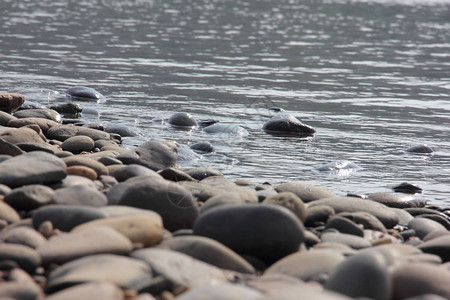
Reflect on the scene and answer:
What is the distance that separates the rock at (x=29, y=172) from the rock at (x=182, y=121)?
209 inches

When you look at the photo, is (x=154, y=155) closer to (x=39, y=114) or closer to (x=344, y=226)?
(x=344, y=226)

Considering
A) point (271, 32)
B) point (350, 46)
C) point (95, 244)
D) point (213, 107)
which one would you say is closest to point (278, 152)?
point (213, 107)

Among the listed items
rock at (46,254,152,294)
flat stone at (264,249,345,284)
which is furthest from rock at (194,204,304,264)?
rock at (46,254,152,294)

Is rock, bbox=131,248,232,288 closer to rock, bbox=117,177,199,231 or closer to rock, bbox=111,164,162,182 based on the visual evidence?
rock, bbox=117,177,199,231

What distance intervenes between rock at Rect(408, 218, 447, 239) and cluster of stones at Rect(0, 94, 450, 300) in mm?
11

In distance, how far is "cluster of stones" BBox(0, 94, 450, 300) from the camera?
345 centimetres

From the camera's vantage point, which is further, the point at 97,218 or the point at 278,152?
the point at 278,152

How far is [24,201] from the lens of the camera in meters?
4.52

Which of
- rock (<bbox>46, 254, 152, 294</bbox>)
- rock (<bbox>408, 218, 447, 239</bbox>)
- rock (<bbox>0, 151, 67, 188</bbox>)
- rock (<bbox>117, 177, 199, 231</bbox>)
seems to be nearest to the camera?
rock (<bbox>46, 254, 152, 294</bbox>)

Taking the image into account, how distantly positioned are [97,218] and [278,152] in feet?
17.1

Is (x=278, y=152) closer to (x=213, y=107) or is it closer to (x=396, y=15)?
(x=213, y=107)

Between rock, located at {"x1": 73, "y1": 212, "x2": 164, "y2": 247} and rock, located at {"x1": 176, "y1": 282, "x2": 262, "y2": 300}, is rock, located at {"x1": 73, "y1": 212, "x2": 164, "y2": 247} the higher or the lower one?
the lower one

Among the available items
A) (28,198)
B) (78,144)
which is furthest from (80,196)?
(78,144)

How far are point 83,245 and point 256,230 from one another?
1.07m
